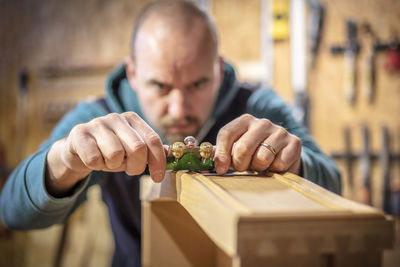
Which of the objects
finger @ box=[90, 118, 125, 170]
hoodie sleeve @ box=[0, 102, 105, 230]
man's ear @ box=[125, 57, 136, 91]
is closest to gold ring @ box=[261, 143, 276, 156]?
finger @ box=[90, 118, 125, 170]

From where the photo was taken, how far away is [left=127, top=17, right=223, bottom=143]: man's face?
1352mm

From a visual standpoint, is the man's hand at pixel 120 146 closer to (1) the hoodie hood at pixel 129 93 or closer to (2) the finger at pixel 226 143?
(2) the finger at pixel 226 143

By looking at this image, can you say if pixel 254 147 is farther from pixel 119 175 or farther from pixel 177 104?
pixel 119 175

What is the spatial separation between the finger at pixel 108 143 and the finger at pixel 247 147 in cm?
25

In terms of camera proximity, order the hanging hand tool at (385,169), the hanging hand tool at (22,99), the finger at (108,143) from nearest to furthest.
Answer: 1. the finger at (108,143)
2. the hanging hand tool at (385,169)
3. the hanging hand tool at (22,99)

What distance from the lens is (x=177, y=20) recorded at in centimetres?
141

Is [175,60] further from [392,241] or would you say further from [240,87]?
[392,241]

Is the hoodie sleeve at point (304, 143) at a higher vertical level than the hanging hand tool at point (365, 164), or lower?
higher

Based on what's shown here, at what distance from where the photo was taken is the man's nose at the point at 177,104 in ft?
4.55

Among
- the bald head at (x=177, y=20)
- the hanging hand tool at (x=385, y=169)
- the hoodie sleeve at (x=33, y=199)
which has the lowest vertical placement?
the hanging hand tool at (x=385, y=169)

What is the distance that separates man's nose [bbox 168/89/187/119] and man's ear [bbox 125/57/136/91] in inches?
12.7

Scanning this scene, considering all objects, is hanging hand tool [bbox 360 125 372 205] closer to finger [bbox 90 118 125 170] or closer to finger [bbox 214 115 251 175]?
finger [bbox 214 115 251 175]

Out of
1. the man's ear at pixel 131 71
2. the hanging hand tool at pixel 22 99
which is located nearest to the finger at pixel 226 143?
the man's ear at pixel 131 71

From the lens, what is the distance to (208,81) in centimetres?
150
